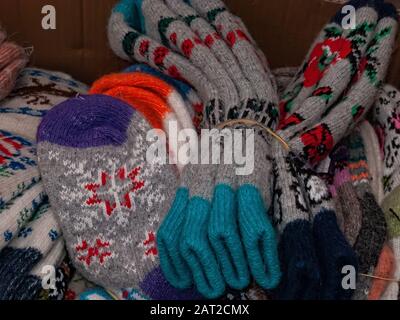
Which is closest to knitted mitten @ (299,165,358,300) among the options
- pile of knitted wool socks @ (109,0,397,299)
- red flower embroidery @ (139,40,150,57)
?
pile of knitted wool socks @ (109,0,397,299)

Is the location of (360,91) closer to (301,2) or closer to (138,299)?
(301,2)

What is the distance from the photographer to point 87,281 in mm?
705

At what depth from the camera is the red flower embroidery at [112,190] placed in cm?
64

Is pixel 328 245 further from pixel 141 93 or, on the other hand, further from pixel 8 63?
pixel 8 63

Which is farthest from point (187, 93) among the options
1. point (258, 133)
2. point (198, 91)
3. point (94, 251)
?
point (94, 251)

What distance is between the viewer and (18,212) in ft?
2.08

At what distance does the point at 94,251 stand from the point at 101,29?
42 centimetres

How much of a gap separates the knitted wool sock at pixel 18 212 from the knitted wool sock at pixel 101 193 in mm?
27

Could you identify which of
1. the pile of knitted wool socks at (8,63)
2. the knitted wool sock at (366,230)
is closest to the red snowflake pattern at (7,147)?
the pile of knitted wool socks at (8,63)

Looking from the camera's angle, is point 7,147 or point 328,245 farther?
point 7,147

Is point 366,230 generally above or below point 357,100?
below

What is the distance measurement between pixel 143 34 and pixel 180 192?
0.32 metres

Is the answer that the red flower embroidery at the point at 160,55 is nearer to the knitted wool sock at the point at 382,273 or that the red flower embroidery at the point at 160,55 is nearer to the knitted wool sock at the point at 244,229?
the knitted wool sock at the point at 244,229
